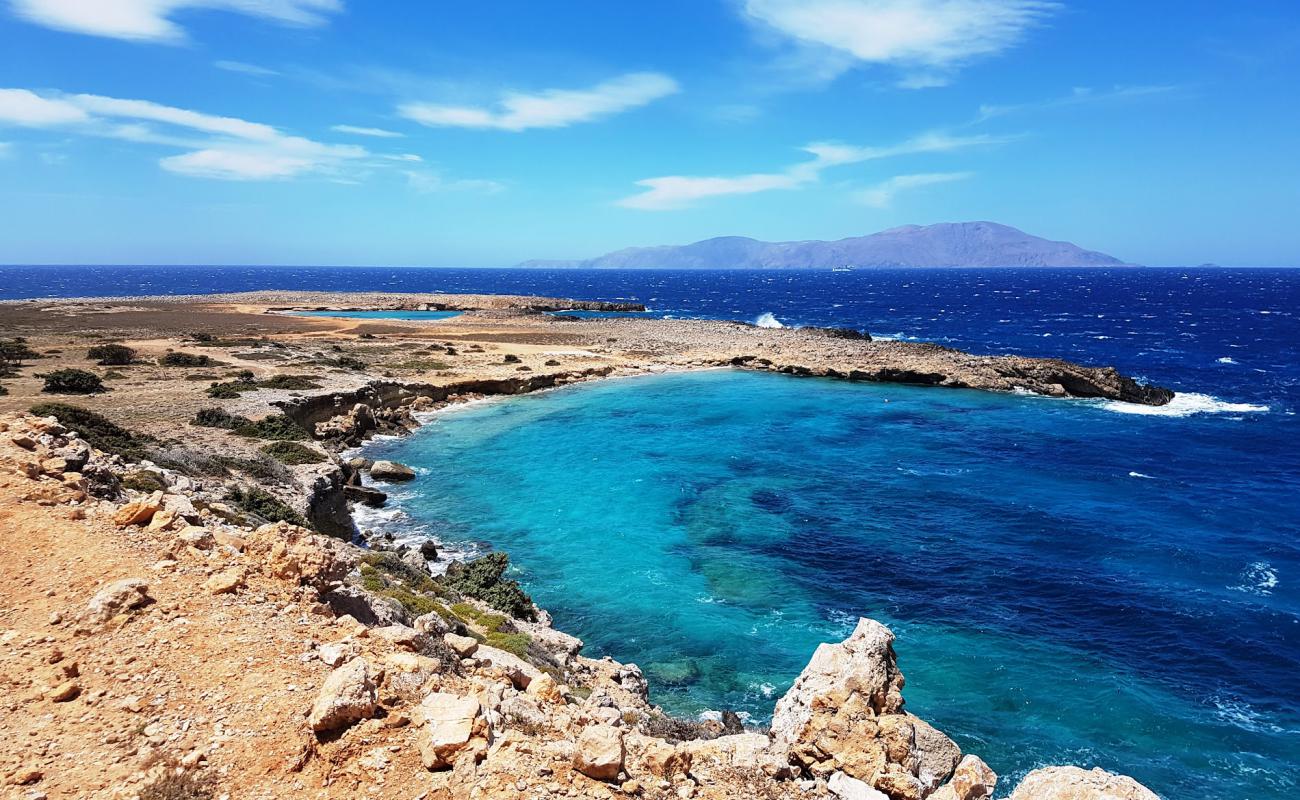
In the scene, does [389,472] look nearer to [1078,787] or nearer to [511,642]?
[511,642]

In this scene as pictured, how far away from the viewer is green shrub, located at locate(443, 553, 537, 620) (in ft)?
62.6

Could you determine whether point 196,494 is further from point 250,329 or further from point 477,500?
point 250,329

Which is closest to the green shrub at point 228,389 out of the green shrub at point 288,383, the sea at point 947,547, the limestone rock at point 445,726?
the green shrub at point 288,383

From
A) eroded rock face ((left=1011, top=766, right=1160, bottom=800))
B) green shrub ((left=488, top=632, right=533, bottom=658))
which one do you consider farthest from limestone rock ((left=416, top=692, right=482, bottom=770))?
green shrub ((left=488, top=632, right=533, bottom=658))

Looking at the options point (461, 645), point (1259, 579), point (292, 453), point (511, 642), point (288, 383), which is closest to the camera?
point (461, 645)

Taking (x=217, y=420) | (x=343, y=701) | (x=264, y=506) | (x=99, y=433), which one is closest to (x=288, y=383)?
(x=217, y=420)

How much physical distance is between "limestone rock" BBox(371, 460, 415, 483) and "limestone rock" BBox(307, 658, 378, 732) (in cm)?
2652

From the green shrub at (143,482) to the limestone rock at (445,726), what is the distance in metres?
13.0

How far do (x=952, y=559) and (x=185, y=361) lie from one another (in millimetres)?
49193

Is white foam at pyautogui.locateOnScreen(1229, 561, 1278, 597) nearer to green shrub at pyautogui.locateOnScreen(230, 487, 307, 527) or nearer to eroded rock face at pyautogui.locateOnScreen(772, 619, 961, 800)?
eroded rock face at pyautogui.locateOnScreen(772, 619, 961, 800)

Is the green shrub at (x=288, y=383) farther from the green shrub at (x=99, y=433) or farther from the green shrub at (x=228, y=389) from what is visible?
the green shrub at (x=99, y=433)

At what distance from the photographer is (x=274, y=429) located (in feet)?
104

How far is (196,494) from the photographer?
18.3 m

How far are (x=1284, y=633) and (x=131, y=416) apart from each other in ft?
142
